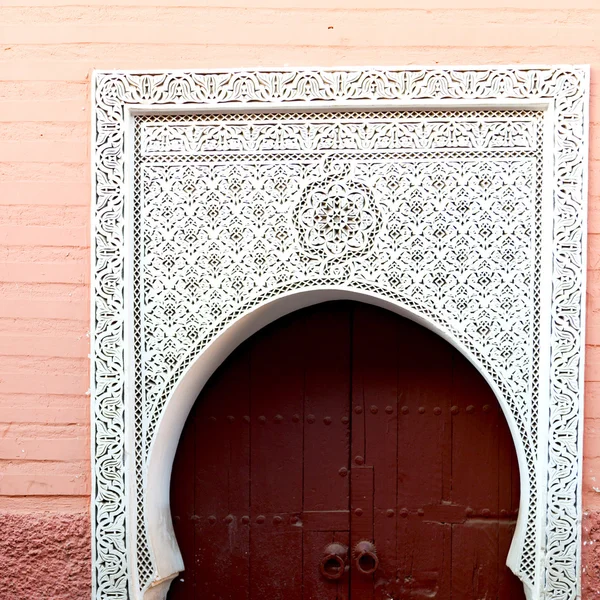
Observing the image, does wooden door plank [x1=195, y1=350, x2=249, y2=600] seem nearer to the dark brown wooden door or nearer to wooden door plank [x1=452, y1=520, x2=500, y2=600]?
the dark brown wooden door

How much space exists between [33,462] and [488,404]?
1574mm

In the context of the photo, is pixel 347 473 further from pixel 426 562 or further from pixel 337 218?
pixel 337 218

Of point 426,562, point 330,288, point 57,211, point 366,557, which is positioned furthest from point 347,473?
point 57,211

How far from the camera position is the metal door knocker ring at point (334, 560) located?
2582 millimetres

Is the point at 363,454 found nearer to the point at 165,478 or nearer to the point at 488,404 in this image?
the point at 488,404

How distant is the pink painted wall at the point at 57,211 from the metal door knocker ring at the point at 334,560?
0.82m

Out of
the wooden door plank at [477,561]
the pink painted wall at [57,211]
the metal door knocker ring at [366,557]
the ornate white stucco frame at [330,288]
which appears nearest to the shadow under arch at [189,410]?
the ornate white stucco frame at [330,288]

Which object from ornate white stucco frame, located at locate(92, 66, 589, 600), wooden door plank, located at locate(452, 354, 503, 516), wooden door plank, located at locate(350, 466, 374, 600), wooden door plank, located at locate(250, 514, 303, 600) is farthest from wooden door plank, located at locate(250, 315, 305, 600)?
wooden door plank, located at locate(452, 354, 503, 516)

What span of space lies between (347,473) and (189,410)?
2.00ft

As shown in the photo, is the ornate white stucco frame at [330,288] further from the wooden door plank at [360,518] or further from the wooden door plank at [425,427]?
the wooden door plank at [360,518]

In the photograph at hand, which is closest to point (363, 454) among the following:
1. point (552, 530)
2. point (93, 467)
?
point (552, 530)

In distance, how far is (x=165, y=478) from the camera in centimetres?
254

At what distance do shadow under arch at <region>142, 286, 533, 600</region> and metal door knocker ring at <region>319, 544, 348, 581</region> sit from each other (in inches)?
19.9

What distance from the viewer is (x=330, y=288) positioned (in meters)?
2.36
